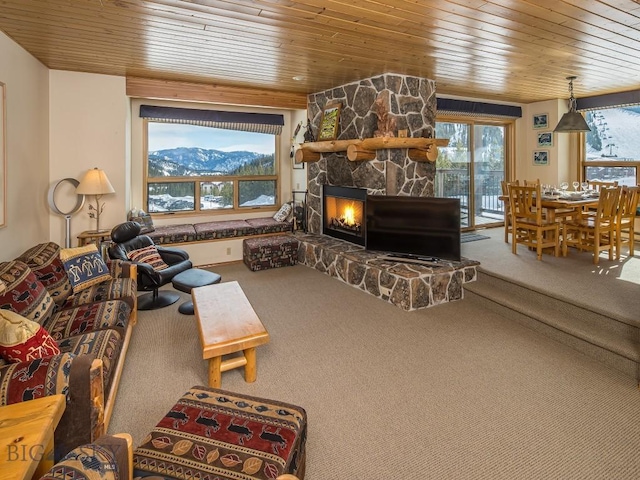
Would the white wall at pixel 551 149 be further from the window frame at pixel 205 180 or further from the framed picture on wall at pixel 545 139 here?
the window frame at pixel 205 180

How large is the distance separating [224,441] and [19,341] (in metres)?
1.20

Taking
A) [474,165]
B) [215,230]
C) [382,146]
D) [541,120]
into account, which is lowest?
[215,230]

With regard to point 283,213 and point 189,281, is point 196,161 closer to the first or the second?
point 283,213

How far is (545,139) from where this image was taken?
713cm

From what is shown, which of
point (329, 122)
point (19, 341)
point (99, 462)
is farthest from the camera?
point (329, 122)

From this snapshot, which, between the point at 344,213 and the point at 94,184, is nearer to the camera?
the point at 94,184

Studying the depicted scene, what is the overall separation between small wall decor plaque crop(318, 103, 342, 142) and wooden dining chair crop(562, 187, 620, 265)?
3.40m

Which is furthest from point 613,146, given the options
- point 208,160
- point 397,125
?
point 208,160

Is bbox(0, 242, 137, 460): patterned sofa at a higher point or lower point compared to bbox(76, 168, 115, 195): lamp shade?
lower

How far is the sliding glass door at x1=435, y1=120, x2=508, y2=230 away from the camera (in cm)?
686

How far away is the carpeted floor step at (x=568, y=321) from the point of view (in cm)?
297

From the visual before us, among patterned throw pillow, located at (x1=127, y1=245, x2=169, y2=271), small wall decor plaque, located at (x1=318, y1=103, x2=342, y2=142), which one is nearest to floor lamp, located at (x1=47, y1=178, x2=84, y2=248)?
patterned throw pillow, located at (x1=127, y1=245, x2=169, y2=271)

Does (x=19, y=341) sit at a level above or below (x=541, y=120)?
below

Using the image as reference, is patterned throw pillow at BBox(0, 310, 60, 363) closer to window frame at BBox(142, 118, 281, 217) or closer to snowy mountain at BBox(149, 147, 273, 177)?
window frame at BBox(142, 118, 281, 217)
